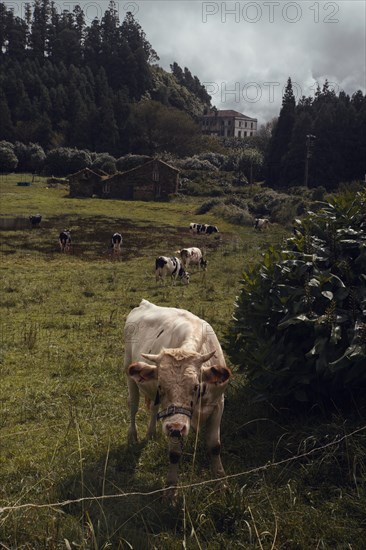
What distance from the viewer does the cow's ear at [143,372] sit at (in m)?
4.81

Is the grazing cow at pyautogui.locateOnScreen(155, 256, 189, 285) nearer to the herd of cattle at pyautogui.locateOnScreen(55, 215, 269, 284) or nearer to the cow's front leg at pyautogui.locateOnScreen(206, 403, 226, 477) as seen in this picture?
the herd of cattle at pyautogui.locateOnScreen(55, 215, 269, 284)

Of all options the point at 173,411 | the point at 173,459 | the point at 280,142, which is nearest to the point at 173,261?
the point at 173,459

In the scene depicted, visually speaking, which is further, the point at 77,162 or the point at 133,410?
the point at 77,162

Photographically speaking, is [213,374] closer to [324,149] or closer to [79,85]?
[324,149]

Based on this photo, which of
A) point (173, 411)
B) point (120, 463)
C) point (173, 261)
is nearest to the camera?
point (173, 411)

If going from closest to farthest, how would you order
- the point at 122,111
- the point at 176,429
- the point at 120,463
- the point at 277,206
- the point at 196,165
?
the point at 176,429
the point at 120,463
the point at 277,206
the point at 196,165
the point at 122,111

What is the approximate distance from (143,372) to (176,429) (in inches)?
29.6

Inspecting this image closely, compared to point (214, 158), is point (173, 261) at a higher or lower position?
lower

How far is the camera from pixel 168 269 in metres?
21.1

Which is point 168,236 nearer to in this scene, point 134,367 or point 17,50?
point 134,367

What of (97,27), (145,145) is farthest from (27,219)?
(97,27)

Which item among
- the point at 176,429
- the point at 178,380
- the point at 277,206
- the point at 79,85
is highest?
the point at 79,85

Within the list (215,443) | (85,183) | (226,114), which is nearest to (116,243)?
(215,443)

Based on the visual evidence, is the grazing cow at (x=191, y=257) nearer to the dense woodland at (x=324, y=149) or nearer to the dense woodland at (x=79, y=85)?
the dense woodland at (x=324, y=149)
